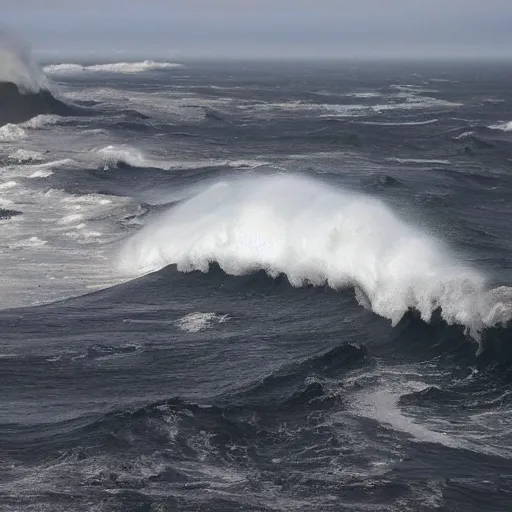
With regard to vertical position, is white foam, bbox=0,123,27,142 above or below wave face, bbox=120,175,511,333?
above

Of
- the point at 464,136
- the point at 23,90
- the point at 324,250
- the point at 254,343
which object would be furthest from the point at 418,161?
the point at 23,90

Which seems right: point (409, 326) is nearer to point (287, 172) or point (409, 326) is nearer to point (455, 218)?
point (455, 218)

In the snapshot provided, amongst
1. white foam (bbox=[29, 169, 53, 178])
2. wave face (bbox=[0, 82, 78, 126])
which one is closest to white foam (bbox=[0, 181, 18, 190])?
white foam (bbox=[29, 169, 53, 178])

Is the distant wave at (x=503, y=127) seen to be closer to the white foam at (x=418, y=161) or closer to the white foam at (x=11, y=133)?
the white foam at (x=418, y=161)

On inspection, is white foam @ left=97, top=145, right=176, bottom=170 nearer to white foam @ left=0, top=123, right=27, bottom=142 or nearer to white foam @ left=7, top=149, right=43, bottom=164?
white foam @ left=7, top=149, right=43, bottom=164

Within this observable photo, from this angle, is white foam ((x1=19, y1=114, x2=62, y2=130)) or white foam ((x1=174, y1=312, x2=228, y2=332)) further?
white foam ((x1=19, y1=114, x2=62, y2=130))

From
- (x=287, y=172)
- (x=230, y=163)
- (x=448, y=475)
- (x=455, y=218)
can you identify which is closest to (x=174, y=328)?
(x=448, y=475)

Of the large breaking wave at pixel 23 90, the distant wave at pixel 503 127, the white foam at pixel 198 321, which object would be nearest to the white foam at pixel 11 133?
the large breaking wave at pixel 23 90
